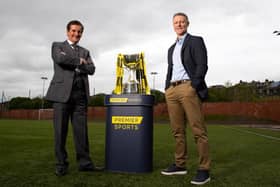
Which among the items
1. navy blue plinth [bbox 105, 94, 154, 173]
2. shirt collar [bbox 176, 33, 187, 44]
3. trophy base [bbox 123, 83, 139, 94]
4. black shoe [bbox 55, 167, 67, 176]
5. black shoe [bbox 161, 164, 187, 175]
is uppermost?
shirt collar [bbox 176, 33, 187, 44]

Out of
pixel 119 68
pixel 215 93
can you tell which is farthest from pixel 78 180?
pixel 215 93

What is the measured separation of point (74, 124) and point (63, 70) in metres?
0.62

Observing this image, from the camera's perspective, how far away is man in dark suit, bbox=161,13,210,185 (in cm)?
270

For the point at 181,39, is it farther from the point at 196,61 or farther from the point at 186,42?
the point at 196,61

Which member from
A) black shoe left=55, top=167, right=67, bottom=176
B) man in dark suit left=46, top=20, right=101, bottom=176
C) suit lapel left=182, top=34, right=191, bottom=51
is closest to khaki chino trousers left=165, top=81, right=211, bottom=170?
suit lapel left=182, top=34, right=191, bottom=51

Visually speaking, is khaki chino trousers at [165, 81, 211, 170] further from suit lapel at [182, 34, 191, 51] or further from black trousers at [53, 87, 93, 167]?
black trousers at [53, 87, 93, 167]

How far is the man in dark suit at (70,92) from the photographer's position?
289 centimetres

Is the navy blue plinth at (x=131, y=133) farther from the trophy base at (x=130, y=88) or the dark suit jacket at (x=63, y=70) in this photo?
the dark suit jacket at (x=63, y=70)

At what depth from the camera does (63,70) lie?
2.96 m

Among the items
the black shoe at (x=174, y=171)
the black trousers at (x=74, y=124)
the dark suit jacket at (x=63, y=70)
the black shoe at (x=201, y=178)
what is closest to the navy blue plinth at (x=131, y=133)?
the black shoe at (x=174, y=171)

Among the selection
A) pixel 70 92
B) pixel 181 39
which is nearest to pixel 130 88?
pixel 70 92

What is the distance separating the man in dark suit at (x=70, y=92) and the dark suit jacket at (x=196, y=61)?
1068mm

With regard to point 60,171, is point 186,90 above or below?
above

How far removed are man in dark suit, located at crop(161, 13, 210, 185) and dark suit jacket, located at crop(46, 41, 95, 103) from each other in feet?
3.18
